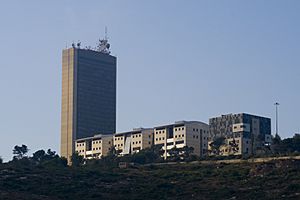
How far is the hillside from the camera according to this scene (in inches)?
5531

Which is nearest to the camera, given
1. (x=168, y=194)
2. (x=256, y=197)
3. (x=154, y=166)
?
(x=256, y=197)

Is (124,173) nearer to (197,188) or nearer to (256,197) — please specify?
(197,188)

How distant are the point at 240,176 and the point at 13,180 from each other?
44.7m

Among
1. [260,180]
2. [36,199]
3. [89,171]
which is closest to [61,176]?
[89,171]

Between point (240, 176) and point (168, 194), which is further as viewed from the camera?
point (240, 176)

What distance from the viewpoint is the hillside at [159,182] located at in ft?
461

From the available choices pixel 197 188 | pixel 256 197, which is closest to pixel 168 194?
pixel 197 188

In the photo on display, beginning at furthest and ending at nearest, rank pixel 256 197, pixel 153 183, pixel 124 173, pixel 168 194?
pixel 124 173, pixel 153 183, pixel 168 194, pixel 256 197

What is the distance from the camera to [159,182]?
157 meters

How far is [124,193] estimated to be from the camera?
146 metres

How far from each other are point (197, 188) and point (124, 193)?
44.3 feet

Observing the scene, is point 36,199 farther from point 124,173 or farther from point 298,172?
point 298,172

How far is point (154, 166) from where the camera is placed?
639 ft

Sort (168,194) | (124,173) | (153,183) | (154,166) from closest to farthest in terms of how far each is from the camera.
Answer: (168,194)
(153,183)
(124,173)
(154,166)
